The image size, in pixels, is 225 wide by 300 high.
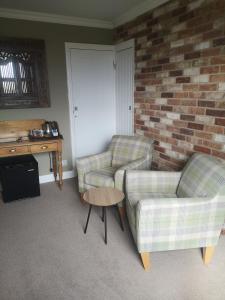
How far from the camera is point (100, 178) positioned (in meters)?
2.59

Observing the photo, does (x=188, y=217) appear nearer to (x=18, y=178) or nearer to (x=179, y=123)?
(x=179, y=123)

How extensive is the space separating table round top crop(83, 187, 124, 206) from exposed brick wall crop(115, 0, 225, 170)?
0.85 meters

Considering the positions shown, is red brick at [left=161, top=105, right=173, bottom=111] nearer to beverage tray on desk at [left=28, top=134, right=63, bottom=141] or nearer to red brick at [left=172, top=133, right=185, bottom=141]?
red brick at [left=172, top=133, right=185, bottom=141]

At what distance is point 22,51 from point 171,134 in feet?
7.46

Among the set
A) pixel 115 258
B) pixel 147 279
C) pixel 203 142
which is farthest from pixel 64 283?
pixel 203 142

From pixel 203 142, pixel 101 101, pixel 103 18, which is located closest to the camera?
pixel 203 142

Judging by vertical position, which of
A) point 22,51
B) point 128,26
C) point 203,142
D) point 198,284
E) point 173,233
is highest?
point 128,26

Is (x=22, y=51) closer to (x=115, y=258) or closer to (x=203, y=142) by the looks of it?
(x=203, y=142)

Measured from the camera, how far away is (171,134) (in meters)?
2.66

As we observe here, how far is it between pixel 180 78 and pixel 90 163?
1.43 meters

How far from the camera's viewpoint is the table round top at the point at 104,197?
2.10 metres

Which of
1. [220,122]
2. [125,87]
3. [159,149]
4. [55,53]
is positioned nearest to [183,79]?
[220,122]

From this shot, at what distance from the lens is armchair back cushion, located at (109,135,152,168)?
9.23 ft

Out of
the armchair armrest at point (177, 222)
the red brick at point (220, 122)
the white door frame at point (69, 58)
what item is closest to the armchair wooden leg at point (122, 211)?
the armchair armrest at point (177, 222)
